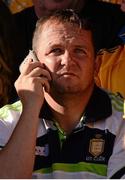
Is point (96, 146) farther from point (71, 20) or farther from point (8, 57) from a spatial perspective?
point (8, 57)

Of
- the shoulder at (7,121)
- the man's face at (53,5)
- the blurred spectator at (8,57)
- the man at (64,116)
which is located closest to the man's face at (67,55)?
the man at (64,116)

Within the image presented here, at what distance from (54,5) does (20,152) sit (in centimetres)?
157

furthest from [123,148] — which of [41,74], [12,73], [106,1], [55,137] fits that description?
[106,1]

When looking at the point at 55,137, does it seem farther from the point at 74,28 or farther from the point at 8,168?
the point at 74,28

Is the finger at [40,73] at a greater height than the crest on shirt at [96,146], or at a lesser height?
greater

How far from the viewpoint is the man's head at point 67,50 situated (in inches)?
107

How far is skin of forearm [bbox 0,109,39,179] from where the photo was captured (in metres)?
2.55

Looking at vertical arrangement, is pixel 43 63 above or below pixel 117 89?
above

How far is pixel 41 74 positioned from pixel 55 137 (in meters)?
0.30

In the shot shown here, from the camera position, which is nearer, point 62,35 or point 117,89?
point 62,35

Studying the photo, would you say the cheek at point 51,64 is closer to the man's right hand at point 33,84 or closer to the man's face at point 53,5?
the man's right hand at point 33,84

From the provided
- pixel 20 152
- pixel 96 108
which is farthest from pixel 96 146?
pixel 20 152

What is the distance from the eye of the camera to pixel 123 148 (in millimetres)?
2662

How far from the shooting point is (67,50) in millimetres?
2760
